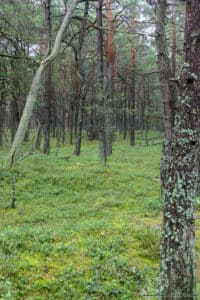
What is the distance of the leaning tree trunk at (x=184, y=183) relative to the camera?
11.8 ft

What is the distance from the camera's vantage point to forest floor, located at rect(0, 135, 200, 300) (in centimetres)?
476

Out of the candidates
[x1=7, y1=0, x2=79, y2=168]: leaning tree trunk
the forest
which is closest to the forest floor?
the forest

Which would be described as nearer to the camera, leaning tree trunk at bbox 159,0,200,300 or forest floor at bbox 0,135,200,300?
leaning tree trunk at bbox 159,0,200,300

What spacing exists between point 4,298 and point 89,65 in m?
31.4

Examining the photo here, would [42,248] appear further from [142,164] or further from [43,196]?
[142,164]

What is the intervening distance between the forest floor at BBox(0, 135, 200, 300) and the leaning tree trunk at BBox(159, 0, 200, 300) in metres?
1.00

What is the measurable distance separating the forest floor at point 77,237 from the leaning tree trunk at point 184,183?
1.00 meters

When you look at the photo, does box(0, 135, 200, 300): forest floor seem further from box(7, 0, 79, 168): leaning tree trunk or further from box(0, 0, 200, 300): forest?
box(7, 0, 79, 168): leaning tree trunk

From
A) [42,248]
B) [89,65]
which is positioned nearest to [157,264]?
[42,248]

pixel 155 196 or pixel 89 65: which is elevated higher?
pixel 89 65

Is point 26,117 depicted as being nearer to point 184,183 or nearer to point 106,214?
point 106,214

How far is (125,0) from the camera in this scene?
20766 millimetres

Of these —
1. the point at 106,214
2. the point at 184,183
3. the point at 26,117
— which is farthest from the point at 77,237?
the point at 26,117

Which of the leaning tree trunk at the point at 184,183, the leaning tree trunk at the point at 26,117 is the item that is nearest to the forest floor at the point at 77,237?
the leaning tree trunk at the point at 26,117
